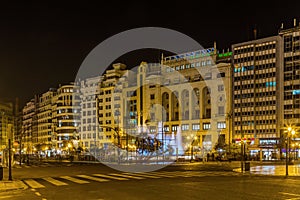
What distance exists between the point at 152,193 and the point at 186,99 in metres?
106

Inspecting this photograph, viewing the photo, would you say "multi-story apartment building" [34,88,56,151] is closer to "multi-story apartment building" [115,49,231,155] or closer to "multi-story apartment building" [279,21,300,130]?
"multi-story apartment building" [115,49,231,155]

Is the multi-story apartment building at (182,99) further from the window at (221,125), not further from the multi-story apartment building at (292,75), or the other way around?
the multi-story apartment building at (292,75)

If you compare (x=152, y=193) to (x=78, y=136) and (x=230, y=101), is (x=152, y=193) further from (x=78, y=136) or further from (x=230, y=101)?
(x=78, y=136)

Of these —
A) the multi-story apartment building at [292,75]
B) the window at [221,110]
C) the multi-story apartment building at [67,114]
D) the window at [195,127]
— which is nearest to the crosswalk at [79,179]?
the multi-story apartment building at [292,75]

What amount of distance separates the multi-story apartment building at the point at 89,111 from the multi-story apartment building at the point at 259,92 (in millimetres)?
55707

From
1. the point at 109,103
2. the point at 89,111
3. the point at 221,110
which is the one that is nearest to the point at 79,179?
the point at 221,110

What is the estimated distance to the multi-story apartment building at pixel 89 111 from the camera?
474 ft

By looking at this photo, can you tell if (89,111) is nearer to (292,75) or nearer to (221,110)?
(221,110)

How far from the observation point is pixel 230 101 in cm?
11044

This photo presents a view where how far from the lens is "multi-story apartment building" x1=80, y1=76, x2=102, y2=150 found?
145 m

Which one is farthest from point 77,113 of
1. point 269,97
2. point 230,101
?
point 269,97

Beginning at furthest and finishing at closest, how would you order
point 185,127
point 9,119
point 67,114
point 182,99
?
point 67,114 < point 182,99 < point 185,127 < point 9,119

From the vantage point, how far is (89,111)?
14912 centimetres

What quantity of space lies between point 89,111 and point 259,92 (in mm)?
67530
